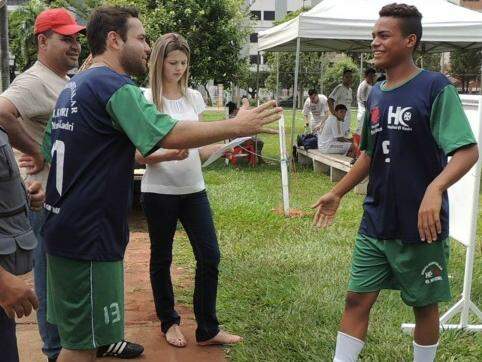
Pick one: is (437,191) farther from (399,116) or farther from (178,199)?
(178,199)

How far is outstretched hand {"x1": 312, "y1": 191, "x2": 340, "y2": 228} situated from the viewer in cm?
325

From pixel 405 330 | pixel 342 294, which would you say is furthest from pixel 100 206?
pixel 342 294

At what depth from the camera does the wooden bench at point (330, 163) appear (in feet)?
33.4

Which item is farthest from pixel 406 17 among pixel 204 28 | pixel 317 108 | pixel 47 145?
pixel 204 28

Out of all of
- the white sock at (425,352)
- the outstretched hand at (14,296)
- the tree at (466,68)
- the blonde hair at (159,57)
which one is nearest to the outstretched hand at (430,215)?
the white sock at (425,352)

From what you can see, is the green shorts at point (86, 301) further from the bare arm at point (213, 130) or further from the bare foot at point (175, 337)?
the bare foot at point (175, 337)

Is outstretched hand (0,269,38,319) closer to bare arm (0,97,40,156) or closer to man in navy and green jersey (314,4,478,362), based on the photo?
bare arm (0,97,40,156)

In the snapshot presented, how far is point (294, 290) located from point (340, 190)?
1636 mm

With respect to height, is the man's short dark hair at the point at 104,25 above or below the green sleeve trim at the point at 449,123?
above

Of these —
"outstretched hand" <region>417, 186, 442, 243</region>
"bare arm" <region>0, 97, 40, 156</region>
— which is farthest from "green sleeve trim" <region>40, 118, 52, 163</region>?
"outstretched hand" <region>417, 186, 442, 243</region>

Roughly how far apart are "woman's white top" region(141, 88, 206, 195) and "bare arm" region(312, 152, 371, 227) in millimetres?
813

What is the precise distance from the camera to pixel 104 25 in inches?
97.6

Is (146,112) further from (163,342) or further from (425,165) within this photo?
(163,342)

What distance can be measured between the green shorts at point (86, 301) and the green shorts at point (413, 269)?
1.22m
